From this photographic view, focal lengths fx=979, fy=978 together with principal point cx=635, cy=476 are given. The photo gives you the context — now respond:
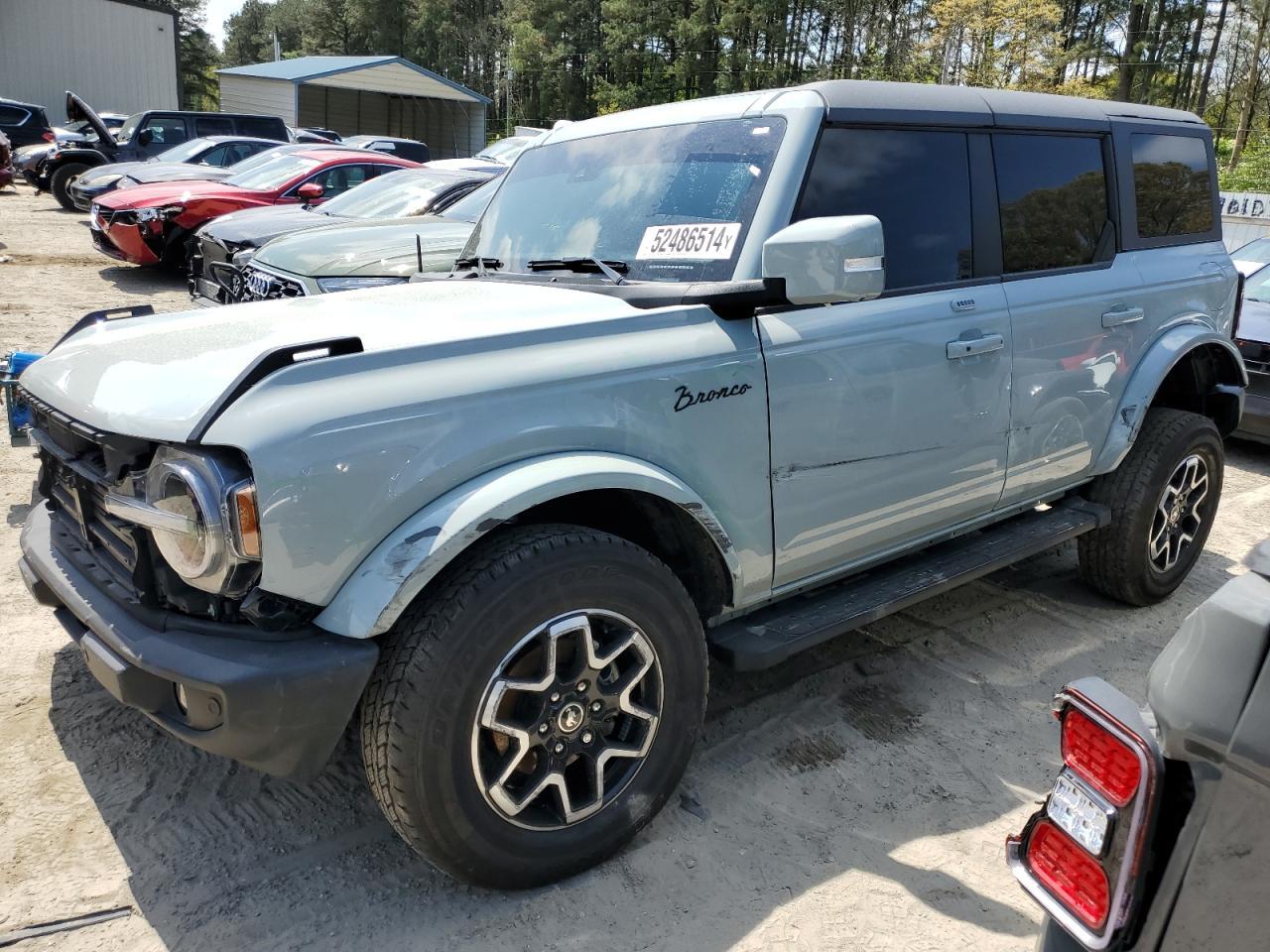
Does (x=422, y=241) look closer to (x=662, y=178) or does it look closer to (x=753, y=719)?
(x=662, y=178)

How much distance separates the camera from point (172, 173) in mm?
13070

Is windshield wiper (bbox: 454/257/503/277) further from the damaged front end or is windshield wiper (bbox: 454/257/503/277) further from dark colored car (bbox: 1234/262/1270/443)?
the damaged front end

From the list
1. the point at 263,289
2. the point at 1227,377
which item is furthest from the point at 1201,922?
the point at 263,289

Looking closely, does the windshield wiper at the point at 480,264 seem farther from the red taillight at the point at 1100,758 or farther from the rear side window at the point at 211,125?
the rear side window at the point at 211,125

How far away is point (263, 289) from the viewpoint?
21.2ft

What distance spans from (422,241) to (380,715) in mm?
5263

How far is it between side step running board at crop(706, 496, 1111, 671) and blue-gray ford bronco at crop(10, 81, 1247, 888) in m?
0.02

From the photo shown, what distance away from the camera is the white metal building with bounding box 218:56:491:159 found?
38844 millimetres

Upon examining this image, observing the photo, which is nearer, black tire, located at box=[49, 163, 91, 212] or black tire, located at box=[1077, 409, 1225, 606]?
black tire, located at box=[1077, 409, 1225, 606]

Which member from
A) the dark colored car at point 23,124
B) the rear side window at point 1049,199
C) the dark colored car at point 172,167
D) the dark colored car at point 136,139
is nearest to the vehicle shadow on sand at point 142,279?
the dark colored car at point 172,167

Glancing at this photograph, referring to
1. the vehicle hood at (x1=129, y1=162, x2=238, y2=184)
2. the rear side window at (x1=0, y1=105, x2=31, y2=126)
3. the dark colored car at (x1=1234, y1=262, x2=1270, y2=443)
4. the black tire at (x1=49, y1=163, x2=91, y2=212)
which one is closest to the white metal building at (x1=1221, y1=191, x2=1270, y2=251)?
the dark colored car at (x1=1234, y1=262, x2=1270, y2=443)

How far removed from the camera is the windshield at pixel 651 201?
2977 mm

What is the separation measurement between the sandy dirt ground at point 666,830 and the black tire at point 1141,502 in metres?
0.41

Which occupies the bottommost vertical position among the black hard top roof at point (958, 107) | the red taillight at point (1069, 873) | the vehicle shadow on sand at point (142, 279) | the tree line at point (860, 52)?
the vehicle shadow on sand at point (142, 279)
